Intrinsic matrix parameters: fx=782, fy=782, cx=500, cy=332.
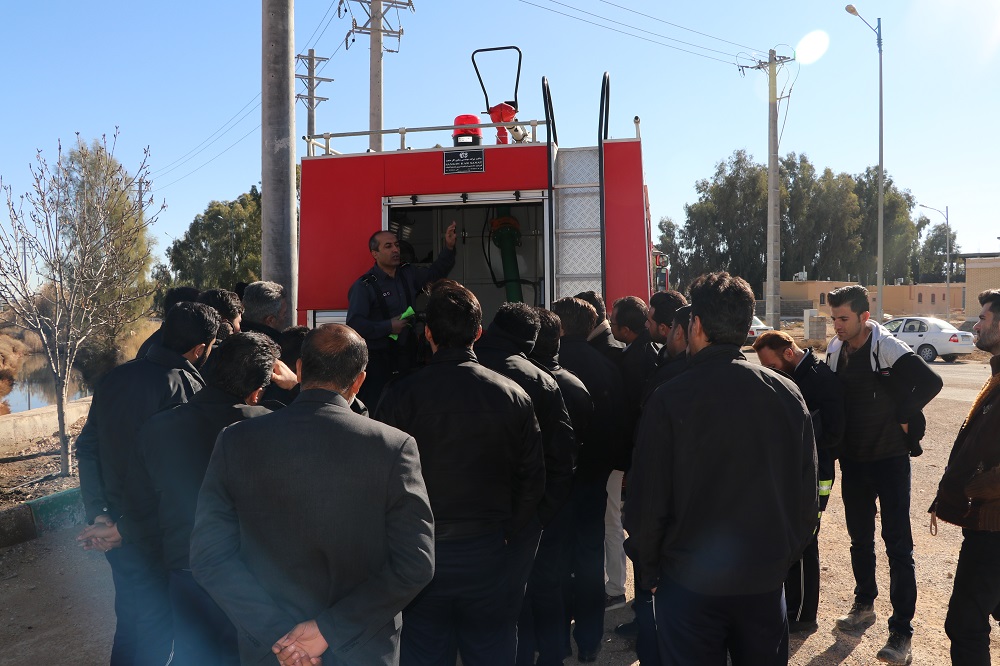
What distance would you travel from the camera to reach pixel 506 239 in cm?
774

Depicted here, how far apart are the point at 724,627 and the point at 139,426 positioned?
241 cm

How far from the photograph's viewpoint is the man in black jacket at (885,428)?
4.21 meters

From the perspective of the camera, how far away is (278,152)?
627cm

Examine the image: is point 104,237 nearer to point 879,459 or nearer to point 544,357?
point 544,357

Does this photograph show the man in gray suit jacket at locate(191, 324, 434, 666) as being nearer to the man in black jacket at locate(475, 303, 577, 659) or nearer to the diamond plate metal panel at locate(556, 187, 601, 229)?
the man in black jacket at locate(475, 303, 577, 659)

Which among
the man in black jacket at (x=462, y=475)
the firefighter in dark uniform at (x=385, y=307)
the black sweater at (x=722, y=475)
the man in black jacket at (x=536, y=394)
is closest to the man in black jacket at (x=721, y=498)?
the black sweater at (x=722, y=475)

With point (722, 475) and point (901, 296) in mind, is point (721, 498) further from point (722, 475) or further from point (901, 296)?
point (901, 296)

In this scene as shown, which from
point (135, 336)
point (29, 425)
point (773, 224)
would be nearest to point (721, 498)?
point (29, 425)

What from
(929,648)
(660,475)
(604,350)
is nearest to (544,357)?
(604,350)

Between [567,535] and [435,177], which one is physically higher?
[435,177]

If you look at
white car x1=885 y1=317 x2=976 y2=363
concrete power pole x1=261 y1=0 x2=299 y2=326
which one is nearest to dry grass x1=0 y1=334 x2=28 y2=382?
concrete power pole x1=261 y1=0 x2=299 y2=326

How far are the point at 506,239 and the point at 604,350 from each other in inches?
124

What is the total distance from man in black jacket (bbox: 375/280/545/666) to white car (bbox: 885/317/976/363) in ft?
81.4

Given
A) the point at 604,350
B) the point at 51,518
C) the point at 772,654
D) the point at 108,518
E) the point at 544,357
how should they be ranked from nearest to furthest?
the point at 772,654 < the point at 108,518 < the point at 544,357 < the point at 604,350 < the point at 51,518
